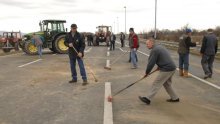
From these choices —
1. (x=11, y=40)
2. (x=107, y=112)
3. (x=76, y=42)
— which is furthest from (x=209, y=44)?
(x=11, y=40)

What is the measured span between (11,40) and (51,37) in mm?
10631

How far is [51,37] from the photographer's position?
1046 inches

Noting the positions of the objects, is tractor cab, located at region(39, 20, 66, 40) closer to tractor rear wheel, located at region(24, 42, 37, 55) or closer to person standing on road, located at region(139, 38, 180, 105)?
tractor rear wheel, located at region(24, 42, 37, 55)

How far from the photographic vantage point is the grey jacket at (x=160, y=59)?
7.62m

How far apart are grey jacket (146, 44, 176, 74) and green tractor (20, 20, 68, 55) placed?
18.7 m

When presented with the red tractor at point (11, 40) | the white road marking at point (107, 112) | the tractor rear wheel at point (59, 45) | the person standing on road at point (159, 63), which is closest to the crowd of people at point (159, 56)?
the person standing on road at point (159, 63)

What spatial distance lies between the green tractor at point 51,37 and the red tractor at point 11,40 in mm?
6351

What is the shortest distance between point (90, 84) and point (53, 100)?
2.62 meters

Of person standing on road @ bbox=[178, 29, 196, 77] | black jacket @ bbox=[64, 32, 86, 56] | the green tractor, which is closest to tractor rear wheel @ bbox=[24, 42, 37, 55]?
the green tractor

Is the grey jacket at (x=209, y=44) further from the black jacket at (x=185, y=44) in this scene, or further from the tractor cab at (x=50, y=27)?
the tractor cab at (x=50, y=27)

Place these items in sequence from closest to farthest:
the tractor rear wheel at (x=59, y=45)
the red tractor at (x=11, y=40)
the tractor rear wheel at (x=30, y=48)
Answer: the tractor rear wheel at (x=59, y=45) < the tractor rear wheel at (x=30, y=48) < the red tractor at (x=11, y=40)

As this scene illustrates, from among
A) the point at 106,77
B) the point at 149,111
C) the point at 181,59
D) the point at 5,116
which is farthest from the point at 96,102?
the point at 181,59

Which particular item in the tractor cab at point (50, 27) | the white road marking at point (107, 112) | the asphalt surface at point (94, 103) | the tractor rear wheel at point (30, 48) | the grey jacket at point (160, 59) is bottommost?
the asphalt surface at point (94, 103)

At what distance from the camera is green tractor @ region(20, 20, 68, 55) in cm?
2591
